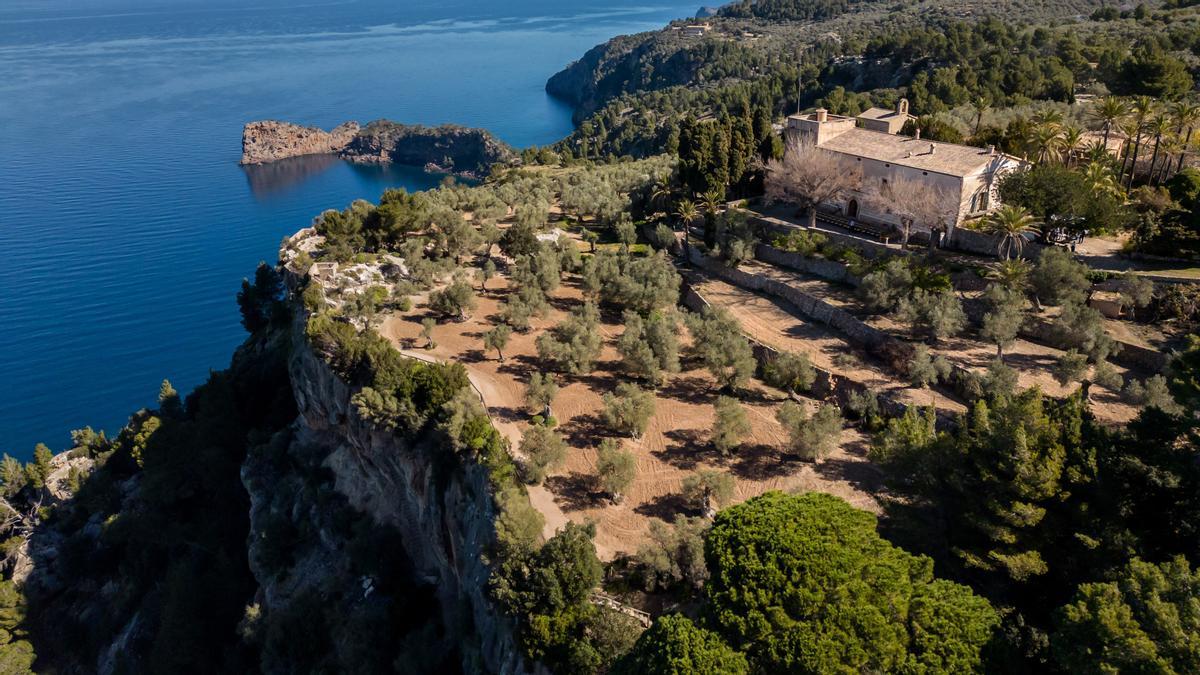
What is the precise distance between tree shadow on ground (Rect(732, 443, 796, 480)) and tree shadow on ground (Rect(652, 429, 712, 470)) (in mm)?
1698

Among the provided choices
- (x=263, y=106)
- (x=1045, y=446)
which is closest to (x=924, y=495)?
(x=1045, y=446)

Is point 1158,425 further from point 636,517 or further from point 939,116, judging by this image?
point 939,116

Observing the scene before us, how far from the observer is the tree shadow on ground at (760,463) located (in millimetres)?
30016

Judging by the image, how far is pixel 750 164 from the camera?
2248 inches

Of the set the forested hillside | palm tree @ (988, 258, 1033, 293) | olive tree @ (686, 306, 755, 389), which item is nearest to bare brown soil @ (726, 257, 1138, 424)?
palm tree @ (988, 258, 1033, 293)

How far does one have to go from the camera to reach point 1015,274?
3731 cm

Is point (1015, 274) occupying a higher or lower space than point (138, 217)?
higher

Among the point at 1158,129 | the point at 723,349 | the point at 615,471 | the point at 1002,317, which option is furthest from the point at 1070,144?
the point at 615,471

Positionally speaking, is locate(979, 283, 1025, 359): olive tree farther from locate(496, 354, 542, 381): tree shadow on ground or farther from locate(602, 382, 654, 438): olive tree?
locate(496, 354, 542, 381): tree shadow on ground

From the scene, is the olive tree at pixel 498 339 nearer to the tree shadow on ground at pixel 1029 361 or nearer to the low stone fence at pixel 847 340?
the low stone fence at pixel 847 340

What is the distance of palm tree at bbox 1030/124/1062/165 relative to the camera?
44406 millimetres

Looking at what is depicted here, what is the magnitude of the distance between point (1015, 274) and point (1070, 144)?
13643mm

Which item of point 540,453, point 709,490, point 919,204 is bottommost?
point 709,490

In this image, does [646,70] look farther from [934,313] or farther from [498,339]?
[934,313]
